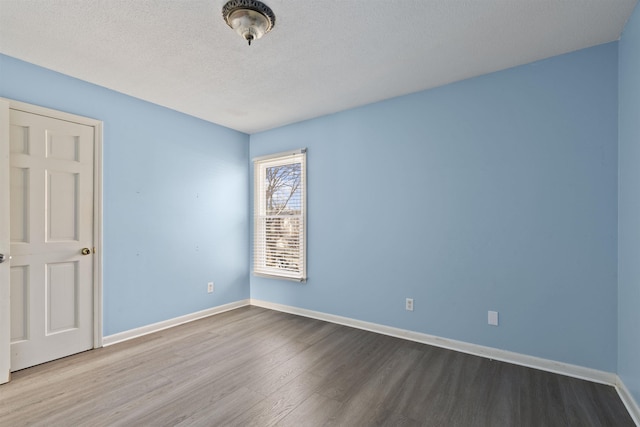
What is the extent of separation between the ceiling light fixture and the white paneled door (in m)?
1.99

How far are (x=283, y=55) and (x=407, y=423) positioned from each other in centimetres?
282

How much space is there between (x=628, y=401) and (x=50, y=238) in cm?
464

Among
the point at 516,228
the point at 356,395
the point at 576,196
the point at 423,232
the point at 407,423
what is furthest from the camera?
the point at 423,232

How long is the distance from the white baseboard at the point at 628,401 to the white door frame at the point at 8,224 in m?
4.29

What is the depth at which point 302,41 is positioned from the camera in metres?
2.23

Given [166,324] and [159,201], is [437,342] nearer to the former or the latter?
[166,324]

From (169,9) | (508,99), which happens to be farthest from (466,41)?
(169,9)

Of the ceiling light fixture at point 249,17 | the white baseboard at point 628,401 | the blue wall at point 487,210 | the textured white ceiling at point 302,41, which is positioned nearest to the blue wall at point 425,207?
the blue wall at point 487,210

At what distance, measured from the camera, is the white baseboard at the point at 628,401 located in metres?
1.82

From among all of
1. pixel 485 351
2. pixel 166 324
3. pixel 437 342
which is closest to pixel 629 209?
pixel 485 351

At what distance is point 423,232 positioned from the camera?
3.04 m

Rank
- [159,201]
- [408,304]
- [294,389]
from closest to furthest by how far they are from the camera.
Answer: [294,389]
[408,304]
[159,201]

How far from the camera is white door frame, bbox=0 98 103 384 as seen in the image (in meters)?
2.24

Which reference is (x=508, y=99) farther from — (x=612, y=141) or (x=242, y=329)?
(x=242, y=329)
